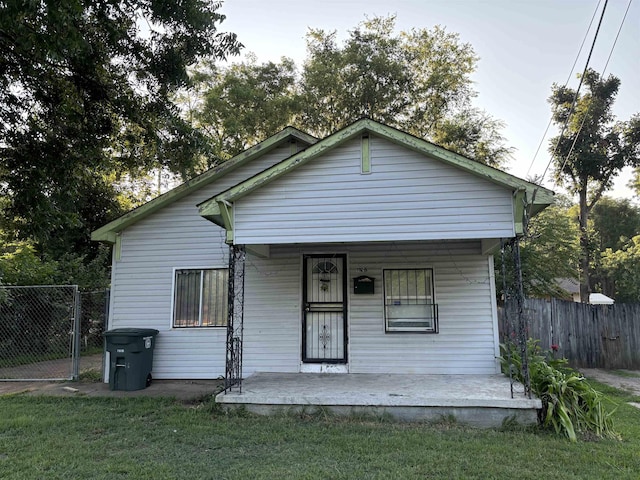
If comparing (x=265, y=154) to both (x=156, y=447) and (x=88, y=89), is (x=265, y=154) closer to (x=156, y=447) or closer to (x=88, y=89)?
(x=88, y=89)

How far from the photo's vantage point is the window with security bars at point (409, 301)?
7500 mm

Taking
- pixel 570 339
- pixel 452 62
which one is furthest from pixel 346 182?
pixel 452 62

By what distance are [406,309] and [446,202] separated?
2.47 meters

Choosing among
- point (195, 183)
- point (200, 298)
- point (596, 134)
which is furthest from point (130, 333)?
point (596, 134)

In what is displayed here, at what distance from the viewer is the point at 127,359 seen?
750 cm

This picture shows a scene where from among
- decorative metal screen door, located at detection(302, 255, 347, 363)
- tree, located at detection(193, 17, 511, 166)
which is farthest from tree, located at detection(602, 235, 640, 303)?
decorative metal screen door, located at detection(302, 255, 347, 363)

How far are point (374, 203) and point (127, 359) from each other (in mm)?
5174

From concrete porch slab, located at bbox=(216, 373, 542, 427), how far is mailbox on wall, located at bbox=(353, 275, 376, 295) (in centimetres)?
161

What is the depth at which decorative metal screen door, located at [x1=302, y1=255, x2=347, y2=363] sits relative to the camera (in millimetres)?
7676

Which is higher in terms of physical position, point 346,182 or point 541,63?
point 541,63

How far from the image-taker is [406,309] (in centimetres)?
757

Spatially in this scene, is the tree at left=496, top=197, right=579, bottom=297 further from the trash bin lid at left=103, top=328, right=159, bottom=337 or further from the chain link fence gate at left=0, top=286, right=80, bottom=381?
the chain link fence gate at left=0, top=286, right=80, bottom=381

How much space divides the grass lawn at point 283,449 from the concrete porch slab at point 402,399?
6.5 inches

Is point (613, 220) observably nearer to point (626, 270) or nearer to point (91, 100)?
point (626, 270)
